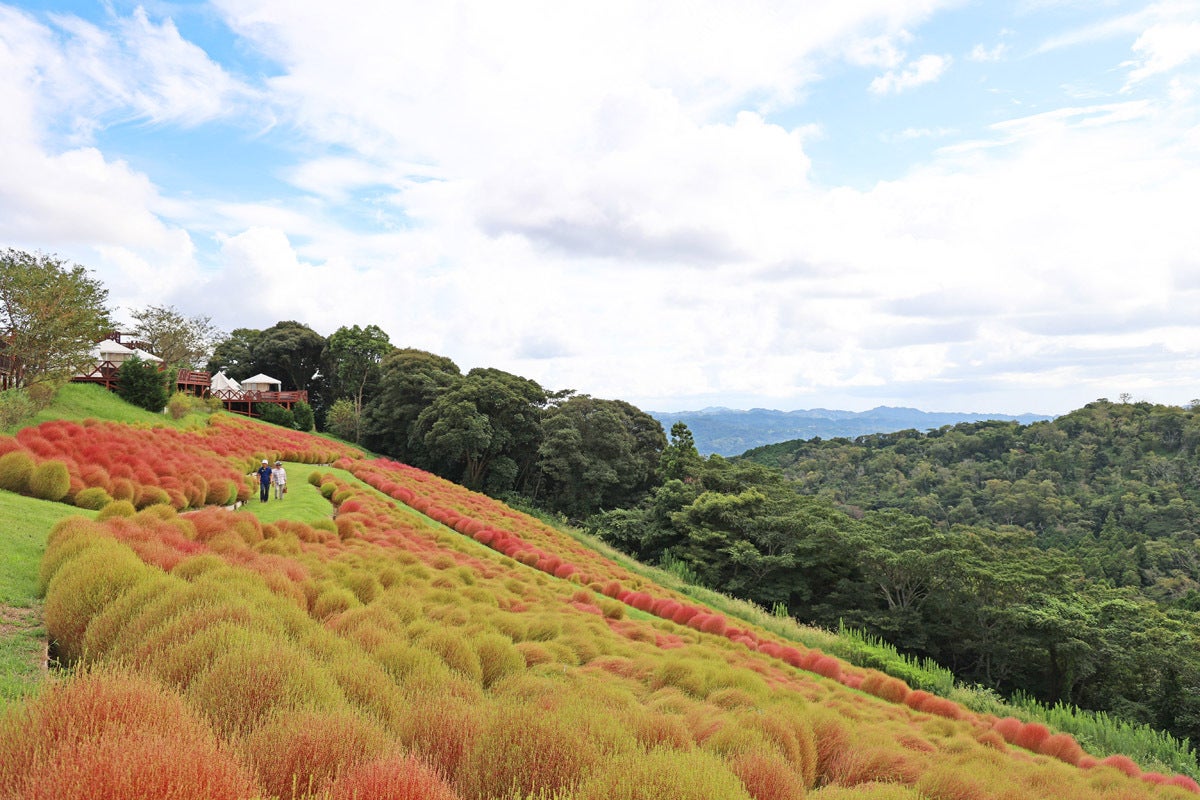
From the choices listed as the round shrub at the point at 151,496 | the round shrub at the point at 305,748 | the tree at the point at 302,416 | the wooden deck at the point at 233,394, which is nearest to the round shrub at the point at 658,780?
the round shrub at the point at 305,748

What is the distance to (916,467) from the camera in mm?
82812

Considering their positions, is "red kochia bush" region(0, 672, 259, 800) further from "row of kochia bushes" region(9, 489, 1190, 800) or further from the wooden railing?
the wooden railing

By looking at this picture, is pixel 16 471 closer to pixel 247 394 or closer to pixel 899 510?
pixel 899 510

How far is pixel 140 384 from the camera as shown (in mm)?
31797

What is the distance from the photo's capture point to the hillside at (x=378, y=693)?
3551 mm

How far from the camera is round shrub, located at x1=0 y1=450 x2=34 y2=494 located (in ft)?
39.7

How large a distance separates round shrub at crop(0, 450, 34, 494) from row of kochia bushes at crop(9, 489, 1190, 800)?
12.2ft

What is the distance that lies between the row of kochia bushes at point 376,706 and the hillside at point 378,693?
20mm

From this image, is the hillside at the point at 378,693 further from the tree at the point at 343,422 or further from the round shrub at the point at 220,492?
the tree at the point at 343,422

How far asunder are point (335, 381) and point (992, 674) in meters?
59.2

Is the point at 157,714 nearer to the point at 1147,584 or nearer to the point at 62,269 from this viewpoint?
→ the point at 62,269

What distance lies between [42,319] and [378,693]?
2738 centimetres

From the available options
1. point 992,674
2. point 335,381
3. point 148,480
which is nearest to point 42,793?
point 148,480

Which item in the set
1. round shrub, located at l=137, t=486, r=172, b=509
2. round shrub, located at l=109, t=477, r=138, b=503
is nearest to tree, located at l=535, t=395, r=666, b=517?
round shrub, located at l=137, t=486, r=172, b=509
